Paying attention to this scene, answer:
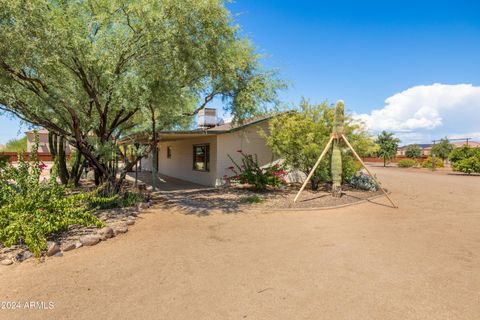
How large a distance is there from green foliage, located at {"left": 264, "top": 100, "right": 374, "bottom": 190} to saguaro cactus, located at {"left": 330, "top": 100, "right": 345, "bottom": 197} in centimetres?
57

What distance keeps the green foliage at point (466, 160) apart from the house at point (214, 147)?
15.0m

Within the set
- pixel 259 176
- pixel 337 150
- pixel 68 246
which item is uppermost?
pixel 337 150

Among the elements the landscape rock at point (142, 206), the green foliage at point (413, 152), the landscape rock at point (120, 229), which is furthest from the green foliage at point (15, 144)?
the green foliage at point (413, 152)

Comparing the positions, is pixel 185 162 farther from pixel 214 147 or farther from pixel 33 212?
pixel 33 212

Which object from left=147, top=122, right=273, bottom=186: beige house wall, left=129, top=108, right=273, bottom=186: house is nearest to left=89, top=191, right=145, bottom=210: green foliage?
left=129, top=108, right=273, bottom=186: house

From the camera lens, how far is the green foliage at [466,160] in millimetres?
18844

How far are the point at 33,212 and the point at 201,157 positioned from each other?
8974mm

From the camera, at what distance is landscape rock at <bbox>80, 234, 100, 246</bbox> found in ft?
16.0

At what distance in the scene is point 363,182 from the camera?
11992 millimetres

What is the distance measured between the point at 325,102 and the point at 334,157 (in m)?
2.48

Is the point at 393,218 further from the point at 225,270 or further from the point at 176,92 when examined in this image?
the point at 176,92

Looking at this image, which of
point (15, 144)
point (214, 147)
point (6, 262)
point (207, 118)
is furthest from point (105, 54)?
point (15, 144)

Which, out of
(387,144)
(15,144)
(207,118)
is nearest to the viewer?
(207,118)

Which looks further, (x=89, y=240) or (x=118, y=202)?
(x=118, y=202)
